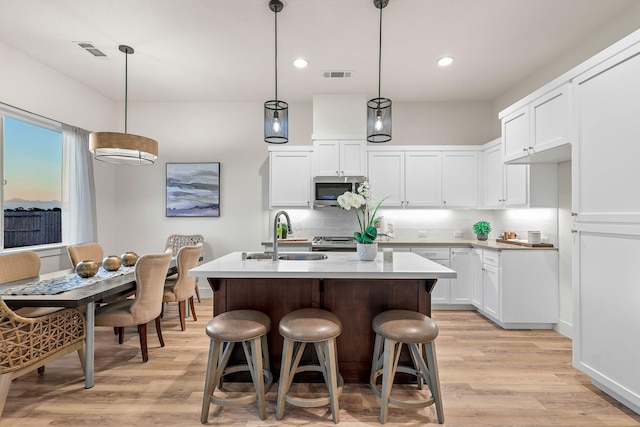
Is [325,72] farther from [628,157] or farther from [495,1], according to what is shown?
[628,157]

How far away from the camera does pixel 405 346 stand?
2.40 metres

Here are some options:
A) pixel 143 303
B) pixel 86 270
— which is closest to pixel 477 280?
pixel 143 303

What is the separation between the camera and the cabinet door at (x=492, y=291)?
372cm

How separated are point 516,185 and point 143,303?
405cm

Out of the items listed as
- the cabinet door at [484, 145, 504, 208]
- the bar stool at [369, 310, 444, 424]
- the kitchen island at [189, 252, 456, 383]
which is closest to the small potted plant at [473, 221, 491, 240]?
the cabinet door at [484, 145, 504, 208]

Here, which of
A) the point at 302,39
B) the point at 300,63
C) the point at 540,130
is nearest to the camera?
the point at 540,130

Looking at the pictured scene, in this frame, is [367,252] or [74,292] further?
[367,252]

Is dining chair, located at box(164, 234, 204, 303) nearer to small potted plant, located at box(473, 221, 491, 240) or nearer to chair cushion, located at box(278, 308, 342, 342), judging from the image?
chair cushion, located at box(278, 308, 342, 342)

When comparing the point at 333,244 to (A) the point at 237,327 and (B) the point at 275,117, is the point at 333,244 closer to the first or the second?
(B) the point at 275,117

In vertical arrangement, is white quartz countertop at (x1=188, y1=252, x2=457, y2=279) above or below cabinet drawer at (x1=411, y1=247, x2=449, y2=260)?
above

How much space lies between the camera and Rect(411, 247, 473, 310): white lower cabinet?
4293mm

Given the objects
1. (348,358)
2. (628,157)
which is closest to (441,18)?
(628,157)

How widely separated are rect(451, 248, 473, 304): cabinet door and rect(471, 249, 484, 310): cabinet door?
0.04m

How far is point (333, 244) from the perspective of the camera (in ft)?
14.1
